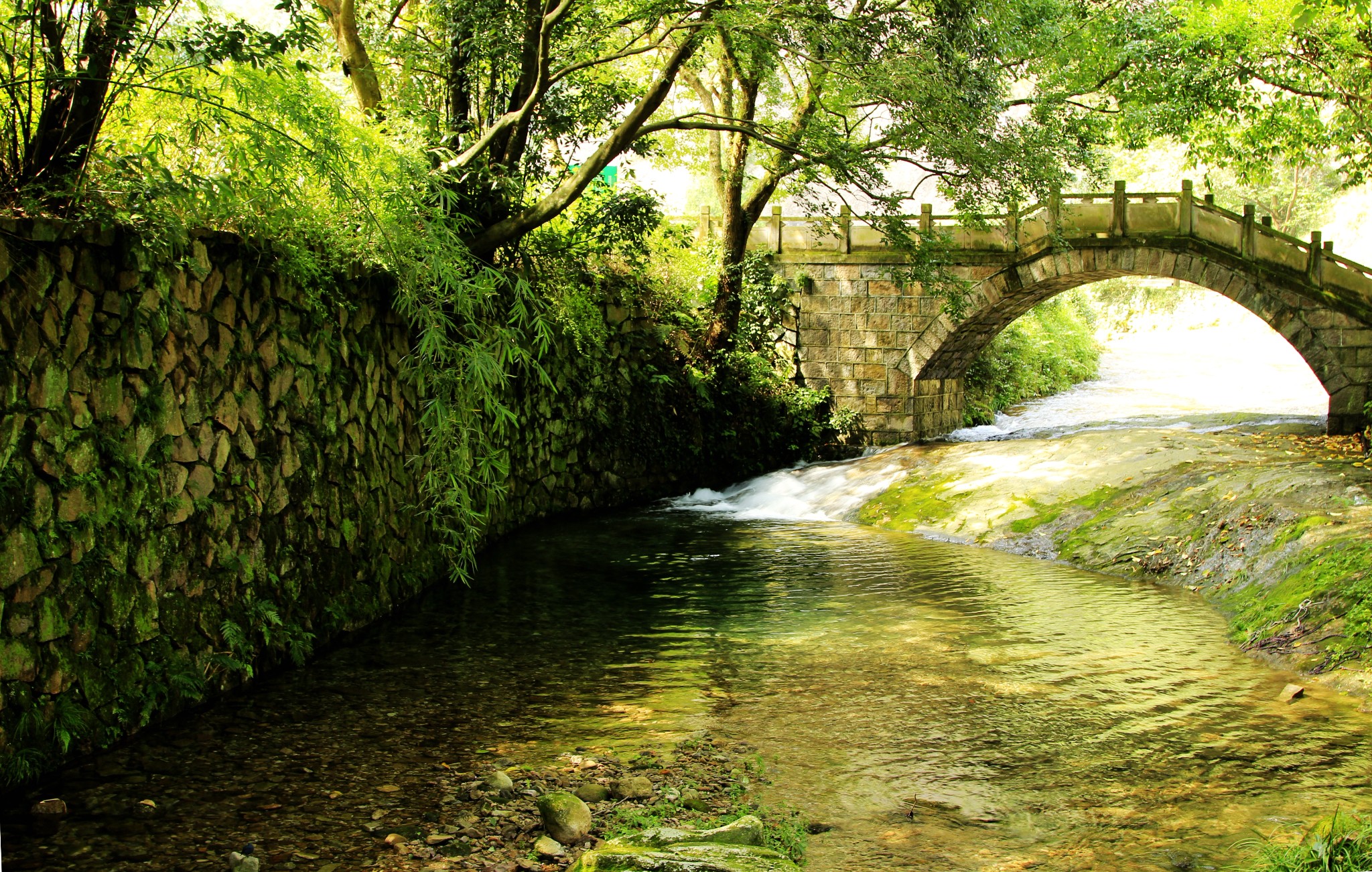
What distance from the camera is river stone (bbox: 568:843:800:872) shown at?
3.51 metres

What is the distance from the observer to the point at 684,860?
3.54 metres

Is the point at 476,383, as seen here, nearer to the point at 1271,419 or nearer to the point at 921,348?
the point at 921,348

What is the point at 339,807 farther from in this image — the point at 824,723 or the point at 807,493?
the point at 807,493

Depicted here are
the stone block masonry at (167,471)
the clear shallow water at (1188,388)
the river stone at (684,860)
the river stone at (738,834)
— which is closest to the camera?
the river stone at (684,860)

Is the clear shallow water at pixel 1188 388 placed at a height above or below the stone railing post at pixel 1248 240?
below

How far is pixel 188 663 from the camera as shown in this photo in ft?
18.5

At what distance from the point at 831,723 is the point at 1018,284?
14.5 metres

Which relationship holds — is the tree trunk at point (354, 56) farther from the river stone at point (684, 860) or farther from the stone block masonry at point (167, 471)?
the river stone at point (684, 860)

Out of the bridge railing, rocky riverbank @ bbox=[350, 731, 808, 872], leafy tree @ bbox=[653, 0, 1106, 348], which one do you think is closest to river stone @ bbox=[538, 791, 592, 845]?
rocky riverbank @ bbox=[350, 731, 808, 872]

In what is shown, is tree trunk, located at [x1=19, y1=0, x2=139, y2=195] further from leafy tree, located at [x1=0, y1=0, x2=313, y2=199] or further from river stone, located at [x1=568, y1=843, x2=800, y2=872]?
river stone, located at [x1=568, y1=843, x2=800, y2=872]

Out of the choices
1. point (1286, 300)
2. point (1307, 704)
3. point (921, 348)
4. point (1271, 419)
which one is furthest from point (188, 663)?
point (1271, 419)

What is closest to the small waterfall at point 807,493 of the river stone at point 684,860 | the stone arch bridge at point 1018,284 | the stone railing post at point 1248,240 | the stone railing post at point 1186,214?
the stone arch bridge at point 1018,284

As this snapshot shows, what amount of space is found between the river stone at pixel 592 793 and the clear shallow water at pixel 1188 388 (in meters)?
16.3

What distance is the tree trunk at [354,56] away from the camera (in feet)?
33.0
